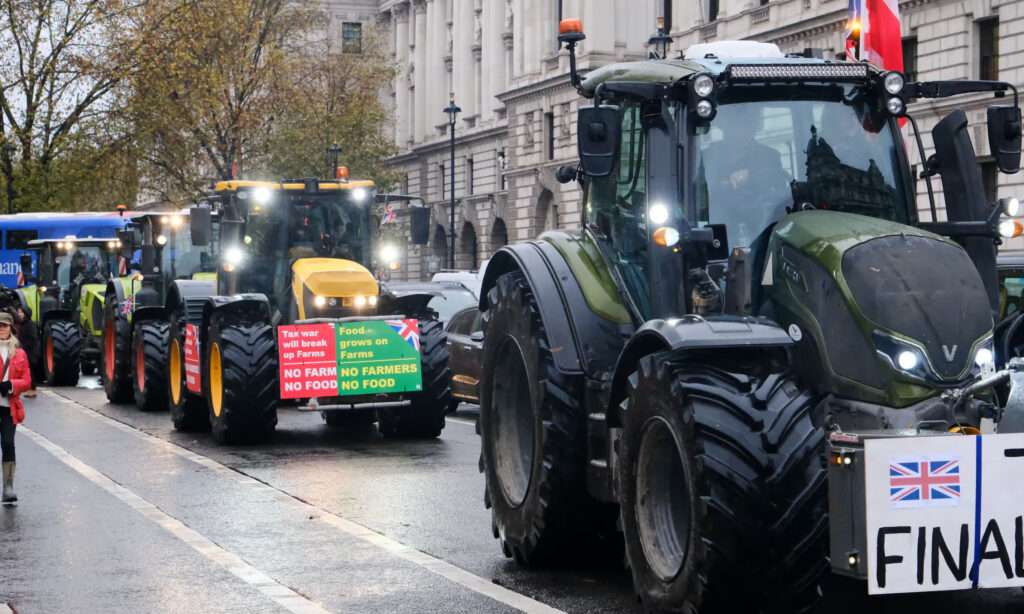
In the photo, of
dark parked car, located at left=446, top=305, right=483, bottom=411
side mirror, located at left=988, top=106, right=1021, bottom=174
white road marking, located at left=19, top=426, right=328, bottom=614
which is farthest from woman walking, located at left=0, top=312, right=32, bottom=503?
dark parked car, located at left=446, top=305, right=483, bottom=411

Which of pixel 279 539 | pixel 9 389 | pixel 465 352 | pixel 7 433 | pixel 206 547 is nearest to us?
pixel 206 547

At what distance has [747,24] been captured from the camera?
5831 cm

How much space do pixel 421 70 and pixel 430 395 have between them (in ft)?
276

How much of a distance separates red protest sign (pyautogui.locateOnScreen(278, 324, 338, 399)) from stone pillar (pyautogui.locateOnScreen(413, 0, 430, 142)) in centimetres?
8259

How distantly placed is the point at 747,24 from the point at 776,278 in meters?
51.0

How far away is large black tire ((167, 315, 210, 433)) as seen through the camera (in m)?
20.7

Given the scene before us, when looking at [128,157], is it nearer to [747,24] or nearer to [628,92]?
[747,24]

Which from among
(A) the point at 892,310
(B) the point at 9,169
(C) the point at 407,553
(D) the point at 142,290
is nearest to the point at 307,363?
(C) the point at 407,553

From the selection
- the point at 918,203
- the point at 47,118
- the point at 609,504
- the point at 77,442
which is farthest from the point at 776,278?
the point at 47,118

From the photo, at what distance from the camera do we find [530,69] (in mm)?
78750

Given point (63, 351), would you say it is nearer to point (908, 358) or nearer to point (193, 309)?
point (193, 309)

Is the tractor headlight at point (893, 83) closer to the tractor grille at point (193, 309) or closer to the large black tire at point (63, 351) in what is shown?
the tractor grille at point (193, 309)

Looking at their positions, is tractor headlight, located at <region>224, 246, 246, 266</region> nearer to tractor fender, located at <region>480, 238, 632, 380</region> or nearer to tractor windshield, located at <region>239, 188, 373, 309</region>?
tractor windshield, located at <region>239, 188, 373, 309</region>

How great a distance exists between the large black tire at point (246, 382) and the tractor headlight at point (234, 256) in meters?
1.60
